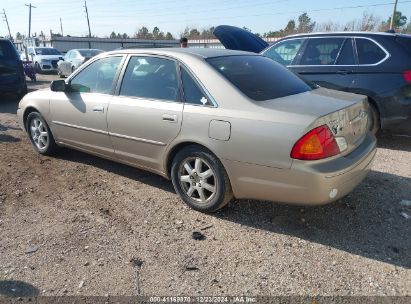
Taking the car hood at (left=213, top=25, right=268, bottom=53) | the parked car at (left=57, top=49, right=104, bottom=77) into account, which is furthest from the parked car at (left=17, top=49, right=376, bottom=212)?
the parked car at (left=57, top=49, right=104, bottom=77)

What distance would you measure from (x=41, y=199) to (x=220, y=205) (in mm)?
2067

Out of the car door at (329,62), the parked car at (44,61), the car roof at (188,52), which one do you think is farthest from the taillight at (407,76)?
the parked car at (44,61)

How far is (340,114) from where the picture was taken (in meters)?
3.24

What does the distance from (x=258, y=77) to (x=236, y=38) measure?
18.4ft

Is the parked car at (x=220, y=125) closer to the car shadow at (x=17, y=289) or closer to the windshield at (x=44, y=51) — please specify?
the car shadow at (x=17, y=289)

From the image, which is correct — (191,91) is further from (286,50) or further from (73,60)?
(73,60)

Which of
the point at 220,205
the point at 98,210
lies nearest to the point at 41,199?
the point at 98,210

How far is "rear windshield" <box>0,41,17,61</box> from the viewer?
10.4 meters

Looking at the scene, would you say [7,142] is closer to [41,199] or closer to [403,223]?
[41,199]

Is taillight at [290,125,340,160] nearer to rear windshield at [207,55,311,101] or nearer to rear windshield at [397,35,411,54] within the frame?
rear windshield at [207,55,311,101]

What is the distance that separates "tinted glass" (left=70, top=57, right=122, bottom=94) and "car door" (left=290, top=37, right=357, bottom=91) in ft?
9.98

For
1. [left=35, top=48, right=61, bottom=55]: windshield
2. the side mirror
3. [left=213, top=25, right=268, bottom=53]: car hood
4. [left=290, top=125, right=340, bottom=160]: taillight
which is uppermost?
[left=213, top=25, right=268, bottom=53]: car hood

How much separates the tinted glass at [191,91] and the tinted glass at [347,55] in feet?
11.3

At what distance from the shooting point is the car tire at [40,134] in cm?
541
